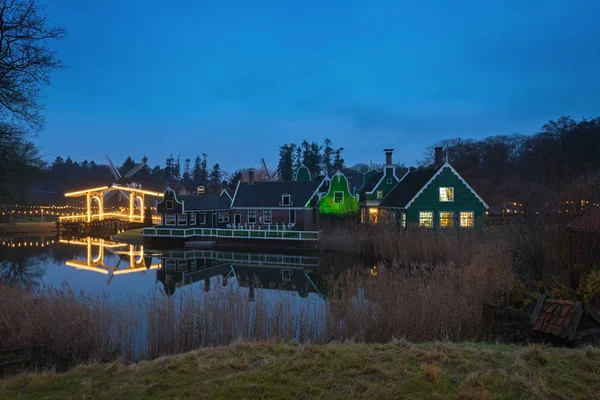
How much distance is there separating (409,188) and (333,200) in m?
8.12

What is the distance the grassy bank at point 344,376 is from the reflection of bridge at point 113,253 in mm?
18550

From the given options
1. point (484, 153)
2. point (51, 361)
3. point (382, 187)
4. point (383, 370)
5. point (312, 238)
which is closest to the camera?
point (383, 370)

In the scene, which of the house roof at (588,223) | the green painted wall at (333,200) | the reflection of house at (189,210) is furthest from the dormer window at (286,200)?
the house roof at (588,223)

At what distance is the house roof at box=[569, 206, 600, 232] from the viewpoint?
35.2 ft

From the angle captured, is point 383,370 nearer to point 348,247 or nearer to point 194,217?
point 348,247

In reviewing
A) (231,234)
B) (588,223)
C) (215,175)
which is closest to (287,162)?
(215,175)

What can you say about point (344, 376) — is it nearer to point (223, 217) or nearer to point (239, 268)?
point (239, 268)

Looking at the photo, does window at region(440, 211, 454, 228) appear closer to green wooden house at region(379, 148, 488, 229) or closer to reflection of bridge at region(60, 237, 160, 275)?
green wooden house at region(379, 148, 488, 229)

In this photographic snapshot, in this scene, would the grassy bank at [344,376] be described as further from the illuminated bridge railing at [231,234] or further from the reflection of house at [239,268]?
the illuminated bridge railing at [231,234]

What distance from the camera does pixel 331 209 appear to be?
38.6m

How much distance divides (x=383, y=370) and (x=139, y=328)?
6.63 m

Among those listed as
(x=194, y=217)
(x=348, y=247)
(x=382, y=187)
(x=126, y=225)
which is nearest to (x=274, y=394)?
(x=348, y=247)

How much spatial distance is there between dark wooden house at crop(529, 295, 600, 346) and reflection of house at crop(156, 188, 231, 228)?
34.6m

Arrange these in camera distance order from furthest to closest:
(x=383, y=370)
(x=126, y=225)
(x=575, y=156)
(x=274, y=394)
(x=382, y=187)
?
(x=126, y=225), (x=575, y=156), (x=382, y=187), (x=383, y=370), (x=274, y=394)
